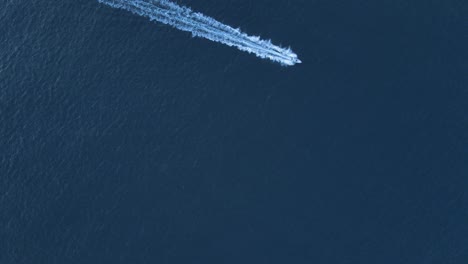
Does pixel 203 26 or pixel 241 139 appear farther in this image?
pixel 203 26

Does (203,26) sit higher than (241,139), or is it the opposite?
(203,26)

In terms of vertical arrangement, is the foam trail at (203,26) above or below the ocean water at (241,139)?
above

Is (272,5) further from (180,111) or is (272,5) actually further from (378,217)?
(378,217)

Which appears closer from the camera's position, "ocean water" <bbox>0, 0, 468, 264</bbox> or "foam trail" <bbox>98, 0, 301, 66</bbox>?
"ocean water" <bbox>0, 0, 468, 264</bbox>

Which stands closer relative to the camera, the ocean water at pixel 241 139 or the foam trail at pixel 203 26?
the ocean water at pixel 241 139
